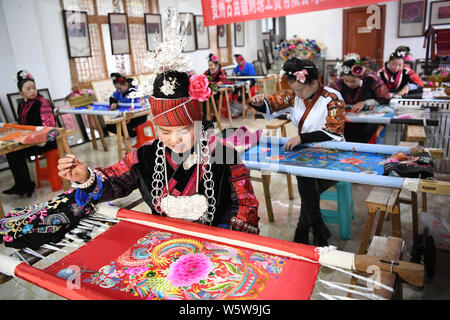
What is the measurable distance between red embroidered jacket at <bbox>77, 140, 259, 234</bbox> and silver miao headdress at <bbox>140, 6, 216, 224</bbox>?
0.03 meters

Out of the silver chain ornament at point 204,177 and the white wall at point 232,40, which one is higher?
the white wall at point 232,40

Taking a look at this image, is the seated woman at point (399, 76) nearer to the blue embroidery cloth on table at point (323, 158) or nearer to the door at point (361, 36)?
the blue embroidery cloth on table at point (323, 158)

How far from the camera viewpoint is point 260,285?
1101mm

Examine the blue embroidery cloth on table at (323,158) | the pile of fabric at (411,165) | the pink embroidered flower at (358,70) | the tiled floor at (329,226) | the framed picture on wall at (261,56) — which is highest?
the framed picture on wall at (261,56)

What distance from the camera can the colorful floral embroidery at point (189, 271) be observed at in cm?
110

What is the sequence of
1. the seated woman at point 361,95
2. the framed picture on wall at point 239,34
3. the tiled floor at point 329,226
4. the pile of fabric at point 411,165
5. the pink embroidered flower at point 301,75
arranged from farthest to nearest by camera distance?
the framed picture on wall at point 239,34
the seated woman at point 361,95
the pink embroidered flower at point 301,75
the tiled floor at point 329,226
the pile of fabric at point 411,165

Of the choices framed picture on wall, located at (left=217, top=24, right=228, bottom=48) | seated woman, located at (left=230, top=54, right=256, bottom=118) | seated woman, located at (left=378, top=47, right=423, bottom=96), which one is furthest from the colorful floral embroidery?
framed picture on wall, located at (left=217, top=24, right=228, bottom=48)

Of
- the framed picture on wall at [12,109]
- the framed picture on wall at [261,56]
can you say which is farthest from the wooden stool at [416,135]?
the framed picture on wall at [261,56]

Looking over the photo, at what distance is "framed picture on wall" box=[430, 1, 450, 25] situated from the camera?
8.10 m

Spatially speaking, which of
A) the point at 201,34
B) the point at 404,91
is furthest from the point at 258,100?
the point at 201,34

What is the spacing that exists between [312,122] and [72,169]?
1.78 m

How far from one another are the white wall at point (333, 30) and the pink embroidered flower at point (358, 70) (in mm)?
6217

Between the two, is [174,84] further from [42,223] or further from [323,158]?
[323,158]

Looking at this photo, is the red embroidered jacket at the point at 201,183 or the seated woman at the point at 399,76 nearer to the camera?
the red embroidered jacket at the point at 201,183
